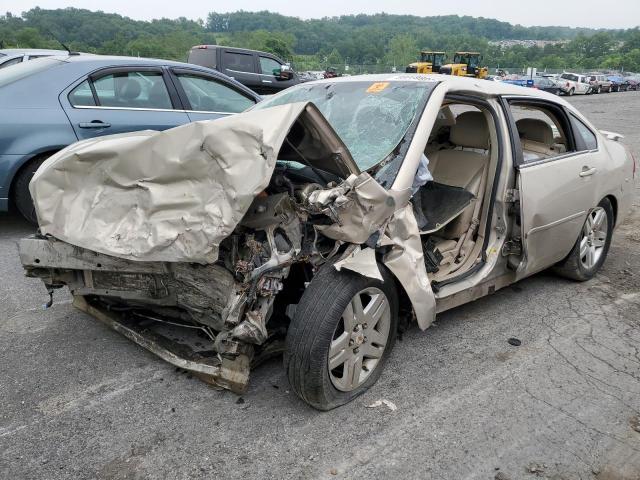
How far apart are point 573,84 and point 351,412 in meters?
39.1

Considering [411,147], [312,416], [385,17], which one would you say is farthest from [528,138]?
[385,17]

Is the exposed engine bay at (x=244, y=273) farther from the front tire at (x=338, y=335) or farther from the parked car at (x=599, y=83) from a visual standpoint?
the parked car at (x=599, y=83)

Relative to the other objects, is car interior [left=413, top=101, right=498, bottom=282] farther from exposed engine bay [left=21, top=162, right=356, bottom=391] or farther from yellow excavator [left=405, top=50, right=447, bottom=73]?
yellow excavator [left=405, top=50, right=447, bottom=73]

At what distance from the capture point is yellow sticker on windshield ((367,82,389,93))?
3498 millimetres

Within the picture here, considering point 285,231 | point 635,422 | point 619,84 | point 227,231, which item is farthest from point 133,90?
point 619,84

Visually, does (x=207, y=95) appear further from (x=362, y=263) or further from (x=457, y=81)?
(x=362, y=263)

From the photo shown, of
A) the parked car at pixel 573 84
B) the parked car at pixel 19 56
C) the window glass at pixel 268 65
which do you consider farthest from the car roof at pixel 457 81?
the parked car at pixel 573 84

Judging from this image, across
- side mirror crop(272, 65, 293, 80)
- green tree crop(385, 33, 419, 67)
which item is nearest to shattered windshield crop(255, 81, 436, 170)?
side mirror crop(272, 65, 293, 80)

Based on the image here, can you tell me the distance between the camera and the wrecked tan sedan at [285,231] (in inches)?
98.9

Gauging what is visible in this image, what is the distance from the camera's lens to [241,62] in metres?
13.6

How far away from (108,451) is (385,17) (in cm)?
16471

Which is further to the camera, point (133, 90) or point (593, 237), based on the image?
point (133, 90)

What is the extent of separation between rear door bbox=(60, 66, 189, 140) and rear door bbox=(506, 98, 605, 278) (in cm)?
361

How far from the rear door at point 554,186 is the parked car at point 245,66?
32.1 ft
